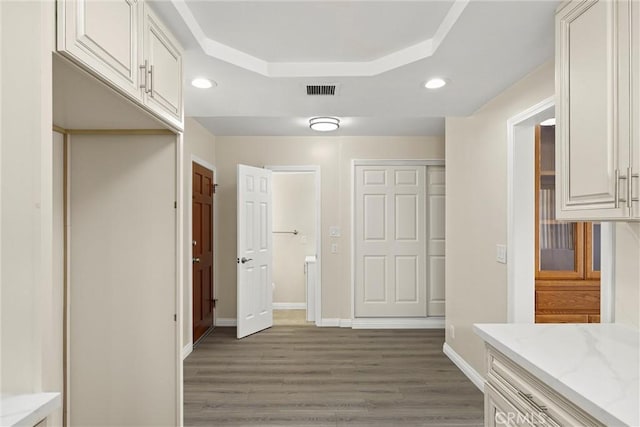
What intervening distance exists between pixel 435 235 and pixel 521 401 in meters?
3.52

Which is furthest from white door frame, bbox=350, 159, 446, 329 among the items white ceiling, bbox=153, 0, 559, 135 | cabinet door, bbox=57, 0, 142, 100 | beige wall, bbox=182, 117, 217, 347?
cabinet door, bbox=57, 0, 142, 100

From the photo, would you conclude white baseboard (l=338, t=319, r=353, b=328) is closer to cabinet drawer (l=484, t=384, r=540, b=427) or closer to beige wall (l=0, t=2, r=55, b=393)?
cabinet drawer (l=484, t=384, r=540, b=427)

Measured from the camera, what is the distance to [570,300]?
2.69 m

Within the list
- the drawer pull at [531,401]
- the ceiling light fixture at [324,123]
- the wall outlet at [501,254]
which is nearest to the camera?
the drawer pull at [531,401]

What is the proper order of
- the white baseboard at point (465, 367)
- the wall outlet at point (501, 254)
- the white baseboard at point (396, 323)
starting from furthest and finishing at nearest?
1. the white baseboard at point (396, 323)
2. the white baseboard at point (465, 367)
3. the wall outlet at point (501, 254)

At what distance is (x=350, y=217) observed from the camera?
4.66 meters

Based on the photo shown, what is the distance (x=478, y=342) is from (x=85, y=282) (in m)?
2.80

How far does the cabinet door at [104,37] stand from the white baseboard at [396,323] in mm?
3871

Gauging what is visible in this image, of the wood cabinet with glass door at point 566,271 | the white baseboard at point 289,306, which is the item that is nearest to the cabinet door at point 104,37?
the wood cabinet with glass door at point 566,271

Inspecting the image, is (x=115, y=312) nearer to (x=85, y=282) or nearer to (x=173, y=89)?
(x=85, y=282)

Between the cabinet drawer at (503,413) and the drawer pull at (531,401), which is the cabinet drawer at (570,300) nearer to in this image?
the cabinet drawer at (503,413)

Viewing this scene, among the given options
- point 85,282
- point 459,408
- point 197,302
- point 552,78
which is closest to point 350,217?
point 197,302

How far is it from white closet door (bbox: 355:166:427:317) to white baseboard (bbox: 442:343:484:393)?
3.27 ft

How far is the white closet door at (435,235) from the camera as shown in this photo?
4.75m
